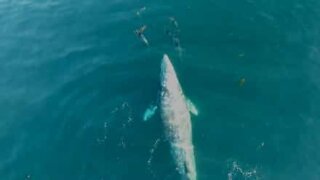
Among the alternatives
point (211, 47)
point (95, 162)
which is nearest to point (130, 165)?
point (95, 162)

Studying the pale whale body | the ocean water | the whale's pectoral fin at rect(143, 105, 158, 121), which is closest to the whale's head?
the pale whale body

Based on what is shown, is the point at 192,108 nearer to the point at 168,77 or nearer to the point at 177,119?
the point at 177,119

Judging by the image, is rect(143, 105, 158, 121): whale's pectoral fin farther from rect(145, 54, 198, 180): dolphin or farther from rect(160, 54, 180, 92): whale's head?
rect(160, 54, 180, 92): whale's head

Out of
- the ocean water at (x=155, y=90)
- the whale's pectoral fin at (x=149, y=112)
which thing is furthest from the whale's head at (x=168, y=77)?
the whale's pectoral fin at (x=149, y=112)

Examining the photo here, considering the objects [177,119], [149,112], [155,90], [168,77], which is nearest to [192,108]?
[177,119]

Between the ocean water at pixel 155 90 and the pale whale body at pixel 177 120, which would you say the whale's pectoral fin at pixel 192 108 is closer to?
the pale whale body at pixel 177 120

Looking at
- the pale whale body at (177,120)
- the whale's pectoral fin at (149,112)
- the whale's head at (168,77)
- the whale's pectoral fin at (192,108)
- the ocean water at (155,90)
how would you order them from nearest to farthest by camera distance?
the pale whale body at (177,120), the ocean water at (155,90), the whale's pectoral fin at (192,108), the whale's pectoral fin at (149,112), the whale's head at (168,77)

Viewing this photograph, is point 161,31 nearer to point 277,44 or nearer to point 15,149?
point 277,44
